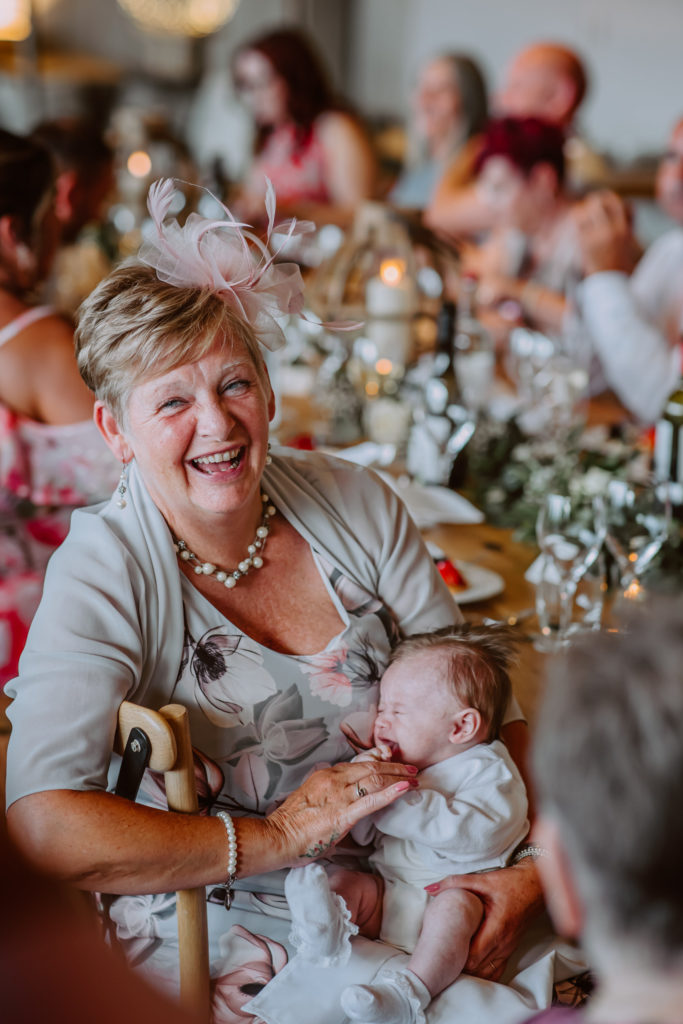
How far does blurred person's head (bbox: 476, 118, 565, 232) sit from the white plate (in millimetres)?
2014

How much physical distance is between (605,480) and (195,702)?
44.8 inches

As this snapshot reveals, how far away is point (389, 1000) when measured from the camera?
113cm

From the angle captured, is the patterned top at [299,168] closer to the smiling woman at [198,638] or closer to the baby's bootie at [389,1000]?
the smiling woman at [198,638]

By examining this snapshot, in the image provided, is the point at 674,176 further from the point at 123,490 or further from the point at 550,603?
the point at 123,490

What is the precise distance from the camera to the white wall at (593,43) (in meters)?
5.86

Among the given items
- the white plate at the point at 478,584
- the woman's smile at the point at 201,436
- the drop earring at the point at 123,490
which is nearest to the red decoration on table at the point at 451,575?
the white plate at the point at 478,584

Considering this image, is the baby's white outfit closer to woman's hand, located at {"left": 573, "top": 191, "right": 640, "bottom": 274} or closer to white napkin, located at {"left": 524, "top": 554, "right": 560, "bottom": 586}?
white napkin, located at {"left": 524, "top": 554, "right": 560, "bottom": 586}

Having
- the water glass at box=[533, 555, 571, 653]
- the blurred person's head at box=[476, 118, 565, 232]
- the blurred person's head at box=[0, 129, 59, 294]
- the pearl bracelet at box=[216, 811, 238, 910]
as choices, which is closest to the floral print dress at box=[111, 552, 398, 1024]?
the pearl bracelet at box=[216, 811, 238, 910]

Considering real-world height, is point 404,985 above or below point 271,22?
below

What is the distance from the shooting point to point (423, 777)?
1.33m

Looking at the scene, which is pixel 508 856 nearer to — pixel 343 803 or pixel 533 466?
pixel 343 803

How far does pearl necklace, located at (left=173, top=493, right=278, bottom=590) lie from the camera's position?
133cm

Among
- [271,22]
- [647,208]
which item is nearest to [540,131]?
[647,208]

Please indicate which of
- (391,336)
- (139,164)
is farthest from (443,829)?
(139,164)
